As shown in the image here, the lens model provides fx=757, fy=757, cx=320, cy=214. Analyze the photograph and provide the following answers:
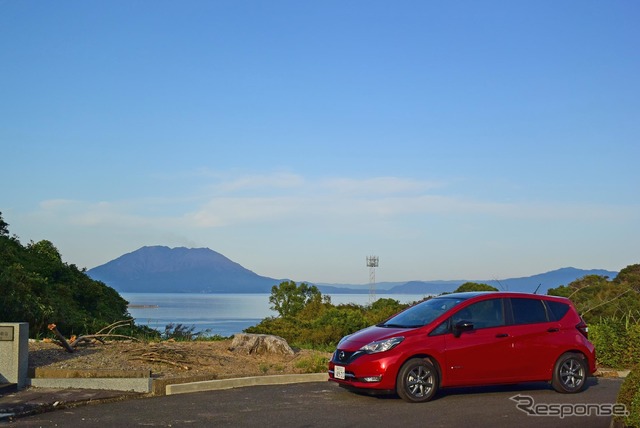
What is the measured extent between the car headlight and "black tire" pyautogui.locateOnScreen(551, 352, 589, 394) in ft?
9.95

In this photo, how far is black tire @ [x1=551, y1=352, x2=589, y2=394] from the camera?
12.9 m

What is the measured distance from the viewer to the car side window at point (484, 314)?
12.7m

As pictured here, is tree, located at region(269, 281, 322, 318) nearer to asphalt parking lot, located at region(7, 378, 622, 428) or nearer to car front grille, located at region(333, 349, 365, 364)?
asphalt parking lot, located at region(7, 378, 622, 428)

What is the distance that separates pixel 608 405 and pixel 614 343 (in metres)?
5.74

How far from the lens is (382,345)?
12.0 m

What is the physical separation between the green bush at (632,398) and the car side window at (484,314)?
13.5 feet

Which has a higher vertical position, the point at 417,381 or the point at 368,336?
the point at 368,336

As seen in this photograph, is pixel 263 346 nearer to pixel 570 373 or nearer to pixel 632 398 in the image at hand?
pixel 570 373

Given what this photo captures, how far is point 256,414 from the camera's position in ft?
35.3

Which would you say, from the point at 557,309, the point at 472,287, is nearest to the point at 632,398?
the point at 557,309

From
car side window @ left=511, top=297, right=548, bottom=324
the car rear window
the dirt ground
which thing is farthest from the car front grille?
the car rear window

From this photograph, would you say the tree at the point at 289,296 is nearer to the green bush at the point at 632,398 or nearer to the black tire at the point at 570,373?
the black tire at the point at 570,373

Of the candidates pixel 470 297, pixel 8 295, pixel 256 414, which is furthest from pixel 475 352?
pixel 8 295

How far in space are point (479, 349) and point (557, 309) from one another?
6.51ft
